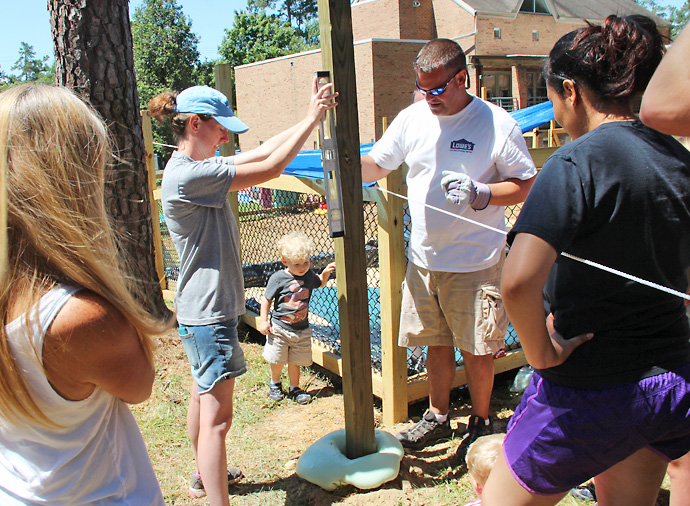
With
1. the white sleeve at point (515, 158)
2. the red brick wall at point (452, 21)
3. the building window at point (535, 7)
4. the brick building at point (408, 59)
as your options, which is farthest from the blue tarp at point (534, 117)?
the building window at point (535, 7)

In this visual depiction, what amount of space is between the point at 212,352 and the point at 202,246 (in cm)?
45

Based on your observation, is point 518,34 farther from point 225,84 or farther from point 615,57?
point 615,57

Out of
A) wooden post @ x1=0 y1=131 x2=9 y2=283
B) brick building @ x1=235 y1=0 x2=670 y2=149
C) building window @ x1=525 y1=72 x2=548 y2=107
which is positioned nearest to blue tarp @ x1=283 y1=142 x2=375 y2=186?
wooden post @ x1=0 y1=131 x2=9 y2=283

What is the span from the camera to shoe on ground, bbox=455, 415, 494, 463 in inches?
113

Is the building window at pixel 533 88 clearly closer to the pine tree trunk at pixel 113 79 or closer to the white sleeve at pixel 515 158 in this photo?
the pine tree trunk at pixel 113 79

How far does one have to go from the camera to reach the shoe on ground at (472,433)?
2859mm

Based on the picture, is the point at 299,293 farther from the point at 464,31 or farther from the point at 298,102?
the point at 464,31

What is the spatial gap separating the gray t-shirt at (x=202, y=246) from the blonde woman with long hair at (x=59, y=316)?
3.47 ft

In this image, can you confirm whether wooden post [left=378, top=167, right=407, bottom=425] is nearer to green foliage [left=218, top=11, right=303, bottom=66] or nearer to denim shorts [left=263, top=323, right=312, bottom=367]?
denim shorts [left=263, top=323, right=312, bottom=367]

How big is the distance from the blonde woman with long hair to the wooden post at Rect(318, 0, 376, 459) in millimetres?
1346

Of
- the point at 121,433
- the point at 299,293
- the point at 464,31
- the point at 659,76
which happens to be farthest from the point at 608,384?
the point at 464,31

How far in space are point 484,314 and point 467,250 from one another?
332mm

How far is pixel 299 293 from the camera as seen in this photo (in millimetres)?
3621

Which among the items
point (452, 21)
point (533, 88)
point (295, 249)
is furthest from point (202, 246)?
point (452, 21)
